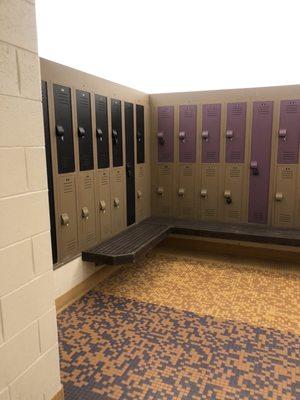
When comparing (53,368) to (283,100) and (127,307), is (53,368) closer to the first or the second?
(127,307)

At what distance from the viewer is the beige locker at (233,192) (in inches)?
153

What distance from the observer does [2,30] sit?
1192 mm

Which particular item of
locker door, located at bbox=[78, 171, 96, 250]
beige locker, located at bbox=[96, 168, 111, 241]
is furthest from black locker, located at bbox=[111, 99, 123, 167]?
locker door, located at bbox=[78, 171, 96, 250]

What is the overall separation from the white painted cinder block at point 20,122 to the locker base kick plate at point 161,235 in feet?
5.55

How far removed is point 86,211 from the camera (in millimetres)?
3000

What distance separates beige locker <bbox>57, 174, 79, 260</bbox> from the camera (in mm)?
2723

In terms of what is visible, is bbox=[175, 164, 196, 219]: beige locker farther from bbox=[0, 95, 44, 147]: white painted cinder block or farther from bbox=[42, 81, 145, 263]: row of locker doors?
bbox=[0, 95, 44, 147]: white painted cinder block

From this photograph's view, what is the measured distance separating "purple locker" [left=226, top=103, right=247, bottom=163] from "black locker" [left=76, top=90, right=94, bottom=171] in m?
1.68

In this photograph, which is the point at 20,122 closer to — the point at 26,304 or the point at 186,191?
the point at 26,304

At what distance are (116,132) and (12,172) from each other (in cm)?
223

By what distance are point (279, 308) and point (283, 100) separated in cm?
224

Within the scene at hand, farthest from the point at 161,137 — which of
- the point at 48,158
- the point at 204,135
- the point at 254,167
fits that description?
the point at 48,158

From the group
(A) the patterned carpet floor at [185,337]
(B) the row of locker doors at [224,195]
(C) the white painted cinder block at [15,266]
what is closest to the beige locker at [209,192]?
(B) the row of locker doors at [224,195]

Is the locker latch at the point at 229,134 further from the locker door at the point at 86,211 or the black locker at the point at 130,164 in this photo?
the locker door at the point at 86,211
